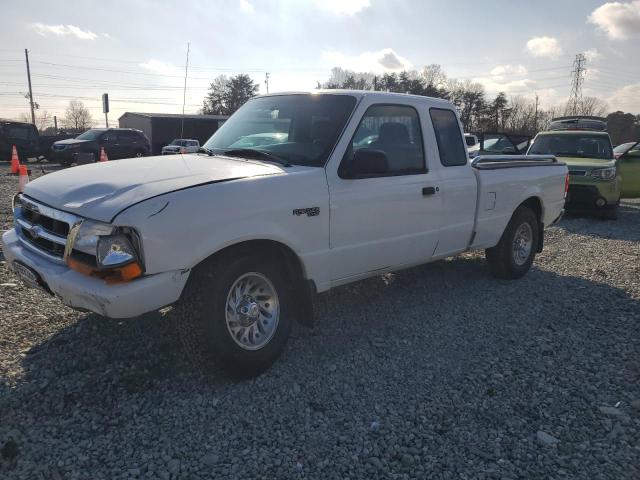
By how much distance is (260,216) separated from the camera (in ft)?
10.4

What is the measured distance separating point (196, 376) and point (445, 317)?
2447 millimetres

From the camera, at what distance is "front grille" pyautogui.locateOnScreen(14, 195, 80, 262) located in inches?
120

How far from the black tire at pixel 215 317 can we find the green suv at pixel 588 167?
352 inches

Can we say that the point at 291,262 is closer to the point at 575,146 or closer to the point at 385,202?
the point at 385,202

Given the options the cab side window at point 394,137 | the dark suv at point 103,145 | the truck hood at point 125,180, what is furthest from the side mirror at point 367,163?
the dark suv at point 103,145

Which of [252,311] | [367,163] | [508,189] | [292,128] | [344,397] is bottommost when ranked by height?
[344,397]

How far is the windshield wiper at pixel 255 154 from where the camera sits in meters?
3.70

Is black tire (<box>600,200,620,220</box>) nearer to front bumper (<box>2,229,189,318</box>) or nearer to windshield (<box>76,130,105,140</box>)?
front bumper (<box>2,229,189,318</box>)

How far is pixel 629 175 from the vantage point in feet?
A: 37.2

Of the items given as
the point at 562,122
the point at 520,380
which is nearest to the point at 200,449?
the point at 520,380

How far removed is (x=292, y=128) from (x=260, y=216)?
119cm

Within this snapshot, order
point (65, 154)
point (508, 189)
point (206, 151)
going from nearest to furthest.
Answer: point (206, 151), point (508, 189), point (65, 154)

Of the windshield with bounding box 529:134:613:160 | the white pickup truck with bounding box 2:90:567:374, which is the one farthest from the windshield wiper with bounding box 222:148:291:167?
the windshield with bounding box 529:134:613:160

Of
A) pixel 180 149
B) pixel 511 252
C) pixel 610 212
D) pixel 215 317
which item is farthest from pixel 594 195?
pixel 215 317
